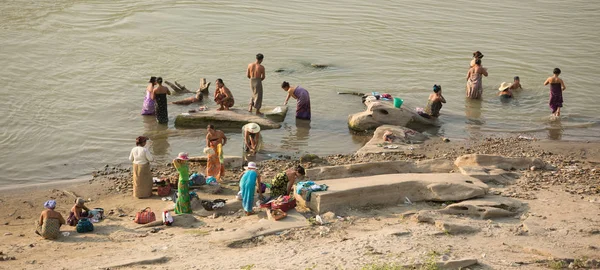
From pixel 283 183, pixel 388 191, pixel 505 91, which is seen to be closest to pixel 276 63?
pixel 505 91

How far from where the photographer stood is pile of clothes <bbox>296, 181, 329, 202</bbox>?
12.1m

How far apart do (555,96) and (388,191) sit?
8.55 metres

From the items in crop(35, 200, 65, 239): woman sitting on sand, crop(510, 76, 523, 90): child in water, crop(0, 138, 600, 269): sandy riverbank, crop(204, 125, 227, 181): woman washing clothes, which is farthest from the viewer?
crop(510, 76, 523, 90): child in water

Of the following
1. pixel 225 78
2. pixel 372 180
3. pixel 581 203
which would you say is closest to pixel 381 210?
pixel 372 180

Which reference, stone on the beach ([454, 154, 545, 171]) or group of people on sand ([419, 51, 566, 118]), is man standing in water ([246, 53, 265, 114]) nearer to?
group of people on sand ([419, 51, 566, 118])

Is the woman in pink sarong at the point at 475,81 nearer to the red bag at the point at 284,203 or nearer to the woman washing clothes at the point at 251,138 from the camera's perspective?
the woman washing clothes at the point at 251,138

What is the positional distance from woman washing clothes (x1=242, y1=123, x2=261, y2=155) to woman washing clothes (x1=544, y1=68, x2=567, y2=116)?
777 cm

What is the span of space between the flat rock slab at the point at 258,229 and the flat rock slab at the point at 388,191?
0.47 meters

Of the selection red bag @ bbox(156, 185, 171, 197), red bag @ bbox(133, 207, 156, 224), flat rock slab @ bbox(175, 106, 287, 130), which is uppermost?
flat rock slab @ bbox(175, 106, 287, 130)

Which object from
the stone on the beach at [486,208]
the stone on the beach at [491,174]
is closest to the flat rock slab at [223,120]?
the stone on the beach at [491,174]

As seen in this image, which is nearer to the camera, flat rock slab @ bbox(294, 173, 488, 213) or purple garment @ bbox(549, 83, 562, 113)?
flat rock slab @ bbox(294, 173, 488, 213)

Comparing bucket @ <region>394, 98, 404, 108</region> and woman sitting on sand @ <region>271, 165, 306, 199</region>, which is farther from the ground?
bucket @ <region>394, 98, 404, 108</region>

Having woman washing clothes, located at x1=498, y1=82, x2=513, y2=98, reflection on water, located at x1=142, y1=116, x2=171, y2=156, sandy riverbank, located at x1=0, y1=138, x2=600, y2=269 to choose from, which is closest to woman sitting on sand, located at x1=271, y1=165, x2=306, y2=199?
sandy riverbank, located at x1=0, y1=138, x2=600, y2=269

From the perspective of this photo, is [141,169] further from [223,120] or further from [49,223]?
[223,120]
